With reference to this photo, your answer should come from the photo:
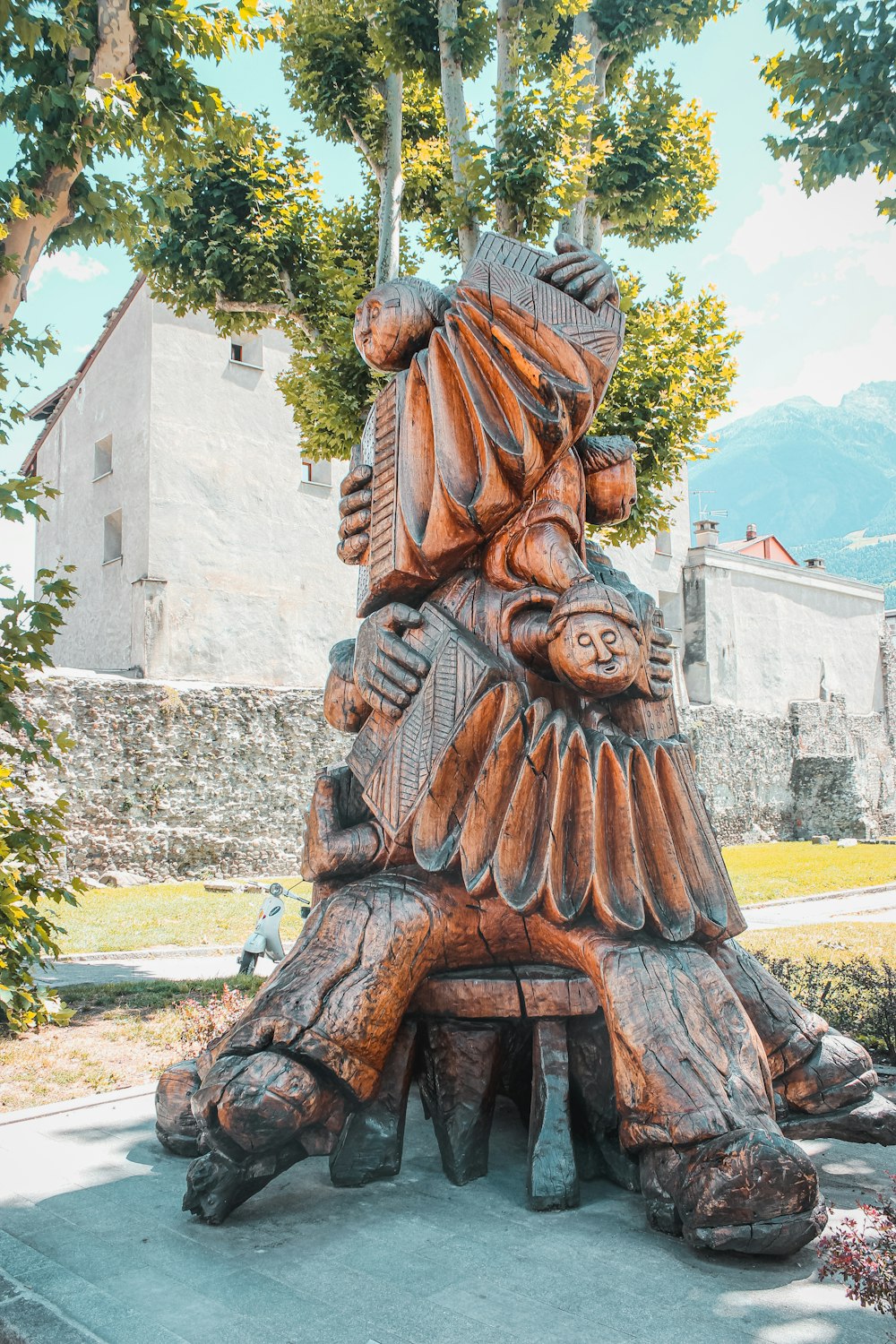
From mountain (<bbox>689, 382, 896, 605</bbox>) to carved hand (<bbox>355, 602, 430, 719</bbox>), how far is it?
147198 millimetres

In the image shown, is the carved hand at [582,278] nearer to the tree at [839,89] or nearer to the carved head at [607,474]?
the carved head at [607,474]

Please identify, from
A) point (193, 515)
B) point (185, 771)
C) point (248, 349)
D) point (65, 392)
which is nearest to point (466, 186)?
point (185, 771)

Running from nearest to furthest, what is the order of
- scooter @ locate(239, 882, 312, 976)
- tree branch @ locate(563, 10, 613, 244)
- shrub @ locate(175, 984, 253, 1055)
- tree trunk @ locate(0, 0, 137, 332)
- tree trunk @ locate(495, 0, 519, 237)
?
shrub @ locate(175, 984, 253, 1055), tree trunk @ locate(0, 0, 137, 332), scooter @ locate(239, 882, 312, 976), tree branch @ locate(563, 10, 613, 244), tree trunk @ locate(495, 0, 519, 237)

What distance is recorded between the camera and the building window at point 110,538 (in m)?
19.2

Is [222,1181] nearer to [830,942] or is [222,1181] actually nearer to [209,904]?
[830,942]

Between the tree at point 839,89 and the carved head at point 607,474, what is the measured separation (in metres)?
2.45

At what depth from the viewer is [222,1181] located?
2.65m

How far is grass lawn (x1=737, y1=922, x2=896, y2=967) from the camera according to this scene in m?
7.30

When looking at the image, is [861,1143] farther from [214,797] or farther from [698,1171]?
[214,797]

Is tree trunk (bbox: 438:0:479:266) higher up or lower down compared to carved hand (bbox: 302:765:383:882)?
higher up

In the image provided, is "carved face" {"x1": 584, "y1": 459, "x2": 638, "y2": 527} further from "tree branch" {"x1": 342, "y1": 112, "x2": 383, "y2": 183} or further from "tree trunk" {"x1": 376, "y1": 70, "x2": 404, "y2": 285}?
"tree branch" {"x1": 342, "y1": 112, "x2": 383, "y2": 183}

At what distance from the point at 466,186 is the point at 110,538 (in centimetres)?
1255

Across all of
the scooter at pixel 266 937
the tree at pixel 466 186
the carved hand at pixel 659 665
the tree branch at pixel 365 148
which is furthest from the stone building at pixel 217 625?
the carved hand at pixel 659 665

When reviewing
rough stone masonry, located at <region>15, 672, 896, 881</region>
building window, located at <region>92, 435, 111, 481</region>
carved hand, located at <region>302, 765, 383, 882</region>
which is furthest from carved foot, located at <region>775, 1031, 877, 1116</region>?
building window, located at <region>92, 435, 111, 481</region>
